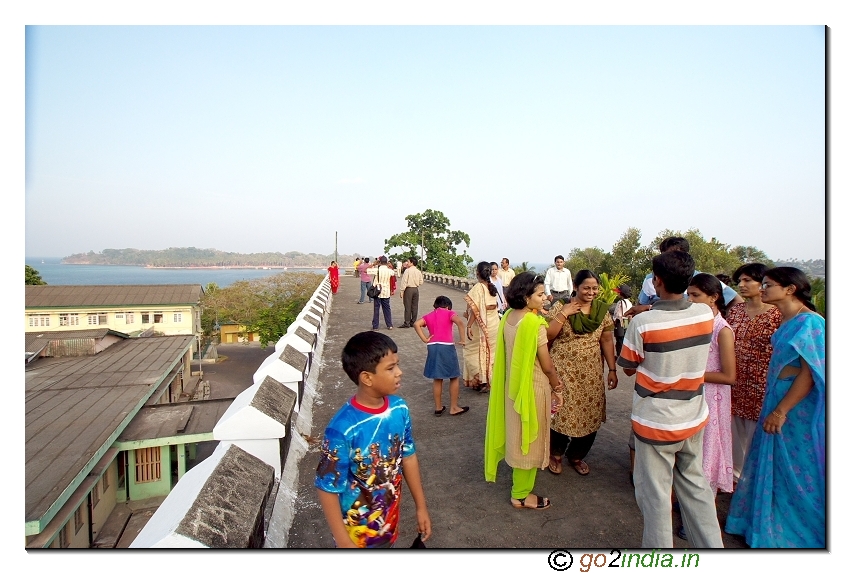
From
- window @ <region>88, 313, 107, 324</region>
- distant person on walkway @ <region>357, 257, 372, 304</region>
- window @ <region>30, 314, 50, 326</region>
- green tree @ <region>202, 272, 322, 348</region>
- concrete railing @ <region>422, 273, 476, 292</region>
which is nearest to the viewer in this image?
distant person on walkway @ <region>357, 257, 372, 304</region>

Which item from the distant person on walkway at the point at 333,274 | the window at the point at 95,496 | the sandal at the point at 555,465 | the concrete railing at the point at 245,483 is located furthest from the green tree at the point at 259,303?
the sandal at the point at 555,465

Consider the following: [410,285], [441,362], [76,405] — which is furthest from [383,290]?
[76,405]

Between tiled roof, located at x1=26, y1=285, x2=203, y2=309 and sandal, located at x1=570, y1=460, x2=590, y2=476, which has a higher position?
tiled roof, located at x1=26, y1=285, x2=203, y2=309

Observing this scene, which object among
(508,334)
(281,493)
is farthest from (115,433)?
(508,334)

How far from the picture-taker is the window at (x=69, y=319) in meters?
27.3

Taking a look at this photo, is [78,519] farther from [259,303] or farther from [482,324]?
[259,303]

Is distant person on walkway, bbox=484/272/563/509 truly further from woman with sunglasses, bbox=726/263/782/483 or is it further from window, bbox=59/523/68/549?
window, bbox=59/523/68/549

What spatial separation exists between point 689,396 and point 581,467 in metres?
1.37

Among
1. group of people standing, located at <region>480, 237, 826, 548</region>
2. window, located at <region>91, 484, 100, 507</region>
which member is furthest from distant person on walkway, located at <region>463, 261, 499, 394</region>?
window, located at <region>91, 484, 100, 507</region>

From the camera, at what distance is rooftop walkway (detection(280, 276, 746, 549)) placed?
2836 millimetres

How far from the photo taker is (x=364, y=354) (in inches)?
78.4

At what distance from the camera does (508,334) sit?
3285 millimetres

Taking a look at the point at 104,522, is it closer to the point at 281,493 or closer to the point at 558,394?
the point at 281,493

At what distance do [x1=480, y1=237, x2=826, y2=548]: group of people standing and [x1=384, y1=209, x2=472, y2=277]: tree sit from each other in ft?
98.8
